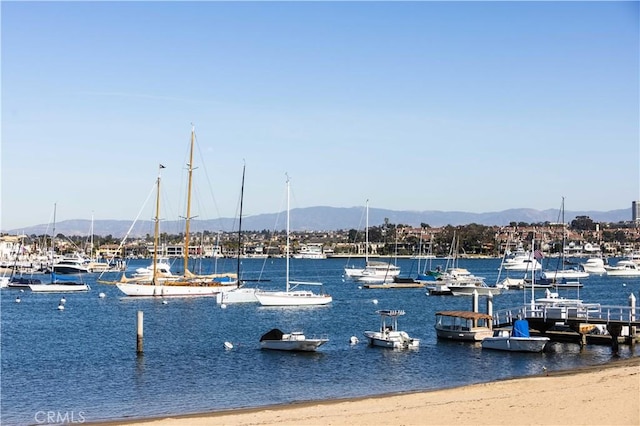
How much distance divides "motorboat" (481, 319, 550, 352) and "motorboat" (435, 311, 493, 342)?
2.08m

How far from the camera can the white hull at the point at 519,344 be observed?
45.2 m

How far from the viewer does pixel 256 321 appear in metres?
67.1

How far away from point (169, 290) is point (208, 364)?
151 ft

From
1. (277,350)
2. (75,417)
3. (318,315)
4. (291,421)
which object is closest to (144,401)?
(75,417)

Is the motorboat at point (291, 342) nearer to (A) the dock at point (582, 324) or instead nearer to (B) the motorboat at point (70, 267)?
(A) the dock at point (582, 324)

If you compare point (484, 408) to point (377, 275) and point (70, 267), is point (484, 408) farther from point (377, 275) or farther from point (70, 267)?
point (70, 267)

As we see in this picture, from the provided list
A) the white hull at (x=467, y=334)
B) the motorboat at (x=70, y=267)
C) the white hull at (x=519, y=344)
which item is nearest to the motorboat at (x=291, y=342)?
the white hull at (x=467, y=334)

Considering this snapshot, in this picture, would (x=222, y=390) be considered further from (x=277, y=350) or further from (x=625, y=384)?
(x=625, y=384)


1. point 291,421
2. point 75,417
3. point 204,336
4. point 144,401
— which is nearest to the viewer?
point 291,421

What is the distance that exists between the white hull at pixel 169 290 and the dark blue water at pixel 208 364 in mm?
15234

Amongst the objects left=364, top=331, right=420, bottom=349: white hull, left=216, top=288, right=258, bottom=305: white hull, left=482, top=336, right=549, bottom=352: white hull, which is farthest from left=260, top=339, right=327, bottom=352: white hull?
left=216, top=288, right=258, bottom=305: white hull

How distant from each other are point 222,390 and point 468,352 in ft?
52.5

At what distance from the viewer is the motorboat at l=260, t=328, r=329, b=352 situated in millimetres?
46062

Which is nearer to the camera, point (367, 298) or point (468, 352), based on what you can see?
point (468, 352)
